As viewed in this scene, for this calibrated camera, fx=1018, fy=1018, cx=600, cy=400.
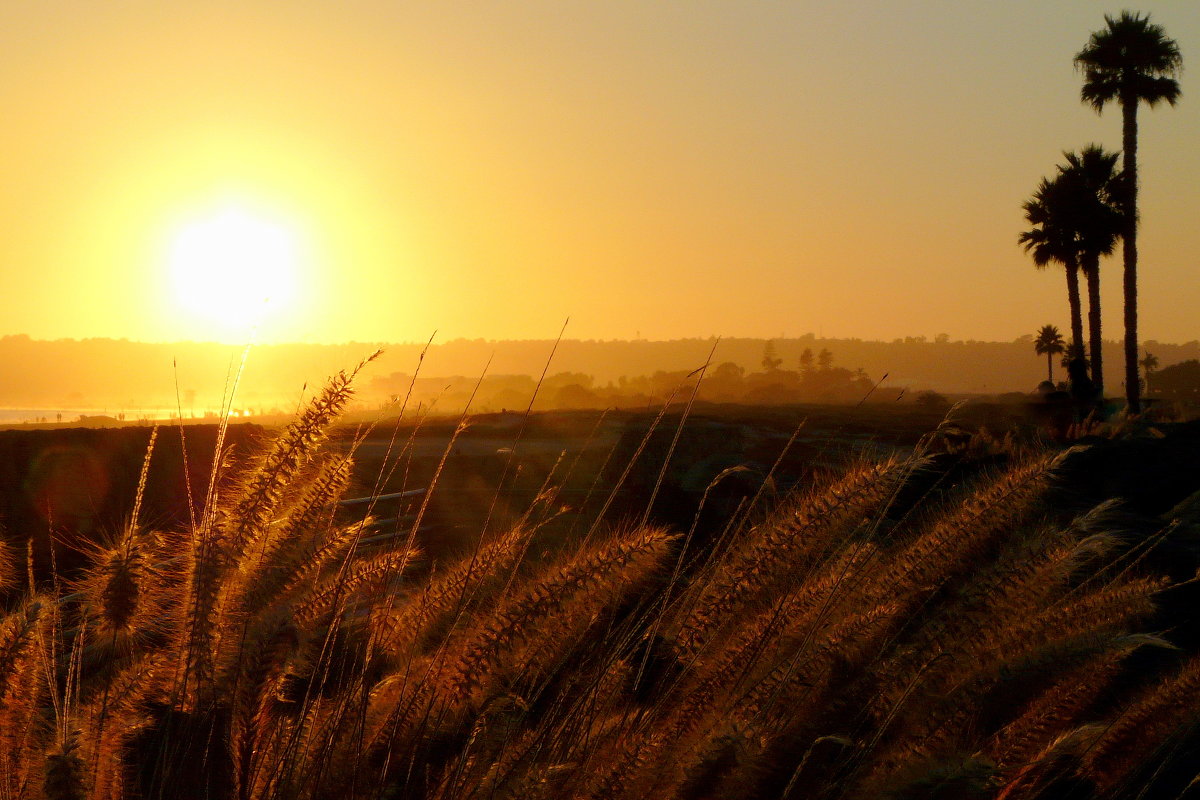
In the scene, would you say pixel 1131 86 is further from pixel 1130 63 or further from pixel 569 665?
pixel 569 665

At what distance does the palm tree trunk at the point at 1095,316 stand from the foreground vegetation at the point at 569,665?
1057 inches

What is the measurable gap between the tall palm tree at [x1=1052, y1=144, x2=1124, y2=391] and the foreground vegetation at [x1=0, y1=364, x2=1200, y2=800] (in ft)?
88.4

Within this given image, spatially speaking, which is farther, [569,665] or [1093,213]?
[1093,213]

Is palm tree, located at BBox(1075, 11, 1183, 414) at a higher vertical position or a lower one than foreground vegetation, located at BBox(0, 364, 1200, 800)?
higher

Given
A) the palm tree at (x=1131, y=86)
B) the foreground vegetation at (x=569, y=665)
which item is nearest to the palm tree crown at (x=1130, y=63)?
the palm tree at (x=1131, y=86)

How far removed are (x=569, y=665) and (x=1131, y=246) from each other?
26.9 metres

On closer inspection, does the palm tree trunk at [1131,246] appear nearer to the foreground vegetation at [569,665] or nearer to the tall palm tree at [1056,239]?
the tall palm tree at [1056,239]

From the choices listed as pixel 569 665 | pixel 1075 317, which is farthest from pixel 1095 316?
pixel 569 665

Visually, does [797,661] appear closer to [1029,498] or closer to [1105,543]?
[1029,498]

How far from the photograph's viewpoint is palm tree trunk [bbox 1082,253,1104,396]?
2670 cm

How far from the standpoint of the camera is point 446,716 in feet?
7.11

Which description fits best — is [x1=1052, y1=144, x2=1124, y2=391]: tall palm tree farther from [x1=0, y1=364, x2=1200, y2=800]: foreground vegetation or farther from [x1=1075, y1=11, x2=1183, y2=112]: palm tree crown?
[x1=0, y1=364, x2=1200, y2=800]: foreground vegetation

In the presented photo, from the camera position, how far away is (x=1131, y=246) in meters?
25.6

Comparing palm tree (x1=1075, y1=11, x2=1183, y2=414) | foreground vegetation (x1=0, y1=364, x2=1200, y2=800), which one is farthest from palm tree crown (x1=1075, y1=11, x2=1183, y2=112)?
foreground vegetation (x1=0, y1=364, x2=1200, y2=800)
